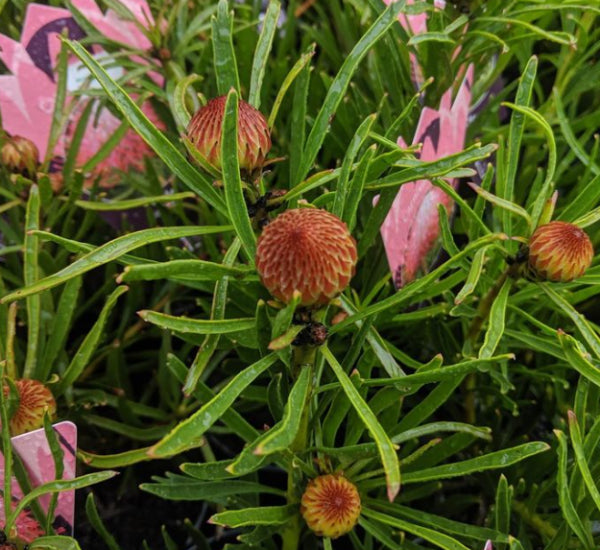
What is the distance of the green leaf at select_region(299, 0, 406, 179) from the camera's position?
18.1 inches

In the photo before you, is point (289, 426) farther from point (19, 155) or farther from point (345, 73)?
point (19, 155)

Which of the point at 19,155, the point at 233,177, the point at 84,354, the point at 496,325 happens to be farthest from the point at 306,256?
the point at 19,155

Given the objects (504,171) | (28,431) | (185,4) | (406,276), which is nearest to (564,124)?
(504,171)

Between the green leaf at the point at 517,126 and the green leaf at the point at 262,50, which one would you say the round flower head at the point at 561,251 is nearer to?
the green leaf at the point at 517,126

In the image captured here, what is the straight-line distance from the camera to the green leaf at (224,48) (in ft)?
1.50

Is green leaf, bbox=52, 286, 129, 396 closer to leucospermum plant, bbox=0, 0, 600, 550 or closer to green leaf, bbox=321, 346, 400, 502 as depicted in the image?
leucospermum plant, bbox=0, 0, 600, 550

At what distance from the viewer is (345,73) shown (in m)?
0.46

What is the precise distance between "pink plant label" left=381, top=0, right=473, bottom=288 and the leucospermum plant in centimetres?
2

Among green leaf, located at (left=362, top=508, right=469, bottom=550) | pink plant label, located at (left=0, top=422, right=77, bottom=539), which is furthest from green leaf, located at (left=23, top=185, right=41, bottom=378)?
green leaf, located at (left=362, top=508, right=469, bottom=550)

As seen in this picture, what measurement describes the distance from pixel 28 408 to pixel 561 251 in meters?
0.42

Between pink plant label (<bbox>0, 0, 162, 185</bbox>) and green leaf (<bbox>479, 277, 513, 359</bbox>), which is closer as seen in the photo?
green leaf (<bbox>479, 277, 513, 359</bbox>)

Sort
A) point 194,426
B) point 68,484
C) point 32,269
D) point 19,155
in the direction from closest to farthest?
point 194,426, point 68,484, point 32,269, point 19,155

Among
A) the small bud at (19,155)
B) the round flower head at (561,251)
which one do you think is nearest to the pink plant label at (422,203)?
the round flower head at (561,251)

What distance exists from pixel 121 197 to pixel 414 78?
358 millimetres
